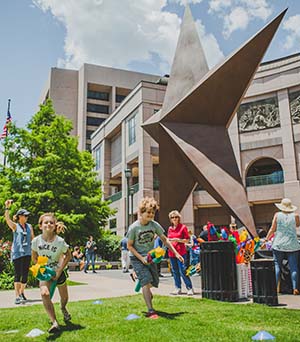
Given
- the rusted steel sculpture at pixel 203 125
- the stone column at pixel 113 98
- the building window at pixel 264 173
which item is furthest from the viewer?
the stone column at pixel 113 98

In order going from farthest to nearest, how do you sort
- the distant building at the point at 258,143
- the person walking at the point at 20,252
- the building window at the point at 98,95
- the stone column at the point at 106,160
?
1. the building window at the point at 98,95
2. the stone column at the point at 106,160
3. the distant building at the point at 258,143
4. the person walking at the point at 20,252

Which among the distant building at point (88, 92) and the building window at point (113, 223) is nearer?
the building window at point (113, 223)

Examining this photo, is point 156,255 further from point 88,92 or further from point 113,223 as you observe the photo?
point 88,92

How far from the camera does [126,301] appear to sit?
6633 mm

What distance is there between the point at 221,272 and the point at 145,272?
199 cm

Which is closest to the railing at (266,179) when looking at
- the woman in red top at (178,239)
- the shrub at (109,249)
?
the shrub at (109,249)

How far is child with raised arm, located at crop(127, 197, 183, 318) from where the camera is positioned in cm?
492

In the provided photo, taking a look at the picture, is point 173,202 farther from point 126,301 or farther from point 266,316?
point 266,316

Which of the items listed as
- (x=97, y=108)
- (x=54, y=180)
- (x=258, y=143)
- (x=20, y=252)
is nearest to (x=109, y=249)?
(x=54, y=180)

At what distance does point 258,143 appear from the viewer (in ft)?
104

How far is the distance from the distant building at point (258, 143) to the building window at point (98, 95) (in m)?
31.0

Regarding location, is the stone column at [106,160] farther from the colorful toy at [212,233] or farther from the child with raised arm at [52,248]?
the child with raised arm at [52,248]

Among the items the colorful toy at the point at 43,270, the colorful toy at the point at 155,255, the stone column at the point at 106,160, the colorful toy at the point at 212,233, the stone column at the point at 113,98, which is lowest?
the colorful toy at the point at 43,270

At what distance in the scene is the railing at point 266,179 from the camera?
30797mm
